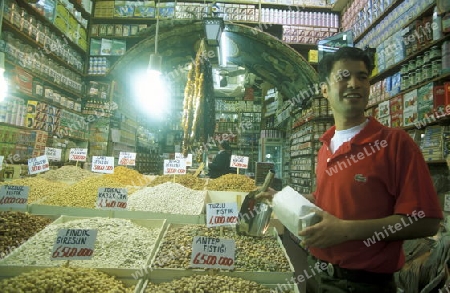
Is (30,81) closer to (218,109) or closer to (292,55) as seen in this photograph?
(292,55)

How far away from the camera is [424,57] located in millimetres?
3404

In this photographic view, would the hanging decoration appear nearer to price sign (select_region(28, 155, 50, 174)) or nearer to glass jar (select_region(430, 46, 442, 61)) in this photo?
price sign (select_region(28, 155, 50, 174))

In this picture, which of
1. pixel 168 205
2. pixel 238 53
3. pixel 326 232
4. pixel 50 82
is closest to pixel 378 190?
pixel 326 232

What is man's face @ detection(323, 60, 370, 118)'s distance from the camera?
1.31 meters

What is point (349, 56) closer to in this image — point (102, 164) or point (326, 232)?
point (326, 232)

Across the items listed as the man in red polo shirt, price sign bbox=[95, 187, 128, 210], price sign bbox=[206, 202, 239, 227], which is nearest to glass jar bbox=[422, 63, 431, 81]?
the man in red polo shirt

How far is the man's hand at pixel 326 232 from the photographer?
100cm

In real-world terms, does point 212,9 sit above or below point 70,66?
above

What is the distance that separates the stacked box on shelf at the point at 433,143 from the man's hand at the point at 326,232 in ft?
9.06

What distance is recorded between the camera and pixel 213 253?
1.44 metres

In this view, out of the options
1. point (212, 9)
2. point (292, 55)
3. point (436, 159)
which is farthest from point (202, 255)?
point (292, 55)

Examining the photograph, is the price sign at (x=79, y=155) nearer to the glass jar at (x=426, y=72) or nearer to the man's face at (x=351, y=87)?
the man's face at (x=351, y=87)

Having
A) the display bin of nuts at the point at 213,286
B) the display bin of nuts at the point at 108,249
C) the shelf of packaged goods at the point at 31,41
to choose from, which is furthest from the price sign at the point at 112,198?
the shelf of packaged goods at the point at 31,41

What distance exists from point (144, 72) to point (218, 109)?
3.72m
